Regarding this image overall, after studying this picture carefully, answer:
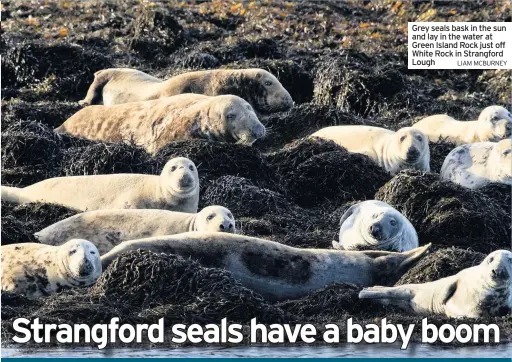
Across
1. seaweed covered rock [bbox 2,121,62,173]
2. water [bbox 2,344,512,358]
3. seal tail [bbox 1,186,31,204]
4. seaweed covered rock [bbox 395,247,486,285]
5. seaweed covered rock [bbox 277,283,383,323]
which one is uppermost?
seaweed covered rock [bbox 2,121,62,173]

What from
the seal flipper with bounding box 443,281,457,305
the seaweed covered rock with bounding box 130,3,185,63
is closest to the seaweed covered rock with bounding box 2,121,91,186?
the seaweed covered rock with bounding box 130,3,185,63

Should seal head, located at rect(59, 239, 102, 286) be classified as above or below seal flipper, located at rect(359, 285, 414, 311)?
above

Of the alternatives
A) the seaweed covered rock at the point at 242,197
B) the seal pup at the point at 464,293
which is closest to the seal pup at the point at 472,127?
the seaweed covered rock at the point at 242,197

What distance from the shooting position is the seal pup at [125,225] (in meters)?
12.3

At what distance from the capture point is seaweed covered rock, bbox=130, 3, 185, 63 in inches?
821

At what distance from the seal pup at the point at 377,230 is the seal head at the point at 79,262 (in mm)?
2015

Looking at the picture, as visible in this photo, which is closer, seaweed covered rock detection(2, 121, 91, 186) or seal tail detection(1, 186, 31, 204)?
seal tail detection(1, 186, 31, 204)

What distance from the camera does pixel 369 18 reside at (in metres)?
22.0

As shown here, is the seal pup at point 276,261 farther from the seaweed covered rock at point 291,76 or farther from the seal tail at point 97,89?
the seaweed covered rock at point 291,76

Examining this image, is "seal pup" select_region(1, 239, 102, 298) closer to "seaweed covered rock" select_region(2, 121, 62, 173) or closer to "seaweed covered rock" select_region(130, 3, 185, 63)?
"seaweed covered rock" select_region(2, 121, 62, 173)

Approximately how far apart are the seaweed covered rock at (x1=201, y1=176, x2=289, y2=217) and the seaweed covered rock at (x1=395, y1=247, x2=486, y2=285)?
2212 millimetres

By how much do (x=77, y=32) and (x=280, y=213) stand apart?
854 centimetres

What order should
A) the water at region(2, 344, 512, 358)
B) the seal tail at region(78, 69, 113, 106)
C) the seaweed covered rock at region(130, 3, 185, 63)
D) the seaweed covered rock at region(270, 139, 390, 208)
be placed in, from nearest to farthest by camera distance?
the water at region(2, 344, 512, 358) → the seaweed covered rock at region(270, 139, 390, 208) → the seal tail at region(78, 69, 113, 106) → the seaweed covered rock at region(130, 3, 185, 63)

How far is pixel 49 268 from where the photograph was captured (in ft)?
38.2
